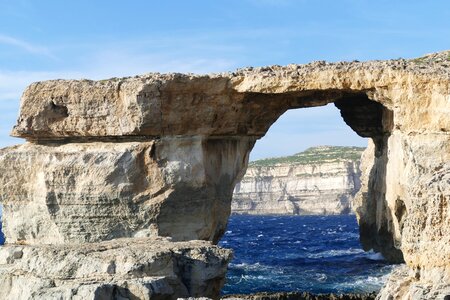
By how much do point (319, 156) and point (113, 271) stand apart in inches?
4068

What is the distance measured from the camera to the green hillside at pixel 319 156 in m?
107

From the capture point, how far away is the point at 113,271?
12.7 meters

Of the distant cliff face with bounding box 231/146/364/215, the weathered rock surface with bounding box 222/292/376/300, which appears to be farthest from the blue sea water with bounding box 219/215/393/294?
the distant cliff face with bounding box 231/146/364/215

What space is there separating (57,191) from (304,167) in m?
81.4

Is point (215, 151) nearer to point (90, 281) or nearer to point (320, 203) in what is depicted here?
point (90, 281)

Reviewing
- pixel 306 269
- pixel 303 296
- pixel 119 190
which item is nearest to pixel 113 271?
pixel 303 296

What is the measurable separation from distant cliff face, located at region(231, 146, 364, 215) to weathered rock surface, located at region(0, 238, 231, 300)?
87081mm

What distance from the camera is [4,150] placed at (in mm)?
27000

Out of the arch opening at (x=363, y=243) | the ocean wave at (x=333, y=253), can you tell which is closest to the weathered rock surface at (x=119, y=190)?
the arch opening at (x=363, y=243)

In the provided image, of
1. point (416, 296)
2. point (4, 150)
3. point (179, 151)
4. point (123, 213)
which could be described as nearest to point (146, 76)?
point (179, 151)

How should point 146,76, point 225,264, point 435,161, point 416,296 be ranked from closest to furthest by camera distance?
point 416,296 → point 225,264 → point 435,161 → point 146,76

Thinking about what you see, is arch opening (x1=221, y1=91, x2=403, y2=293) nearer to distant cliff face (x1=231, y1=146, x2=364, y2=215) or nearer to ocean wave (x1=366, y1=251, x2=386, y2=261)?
ocean wave (x1=366, y1=251, x2=386, y2=261)

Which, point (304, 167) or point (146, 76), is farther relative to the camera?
point (304, 167)

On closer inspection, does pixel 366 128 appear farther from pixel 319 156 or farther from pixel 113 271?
pixel 319 156
